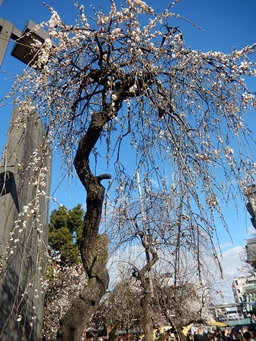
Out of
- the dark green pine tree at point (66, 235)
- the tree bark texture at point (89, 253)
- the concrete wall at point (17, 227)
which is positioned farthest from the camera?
the dark green pine tree at point (66, 235)

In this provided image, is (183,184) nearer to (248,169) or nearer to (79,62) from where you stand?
(248,169)

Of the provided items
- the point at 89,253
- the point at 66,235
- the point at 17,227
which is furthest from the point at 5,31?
the point at 66,235

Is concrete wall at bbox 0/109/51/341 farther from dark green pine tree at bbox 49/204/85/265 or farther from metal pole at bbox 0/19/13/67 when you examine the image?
dark green pine tree at bbox 49/204/85/265

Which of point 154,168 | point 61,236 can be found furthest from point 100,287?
point 61,236

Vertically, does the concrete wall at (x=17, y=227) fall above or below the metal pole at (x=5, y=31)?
below

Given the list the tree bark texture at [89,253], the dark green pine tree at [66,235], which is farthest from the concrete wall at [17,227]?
the dark green pine tree at [66,235]

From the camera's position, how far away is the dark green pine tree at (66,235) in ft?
37.6

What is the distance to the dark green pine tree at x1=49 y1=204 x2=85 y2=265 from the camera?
11.5 m

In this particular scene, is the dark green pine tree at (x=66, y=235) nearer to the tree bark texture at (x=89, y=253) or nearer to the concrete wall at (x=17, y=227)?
the concrete wall at (x=17, y=227)

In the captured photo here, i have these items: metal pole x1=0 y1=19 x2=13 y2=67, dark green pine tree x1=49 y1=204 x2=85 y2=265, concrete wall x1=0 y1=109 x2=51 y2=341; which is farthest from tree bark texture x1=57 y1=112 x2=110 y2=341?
dark green pine tree x1=49 y1=204 x2=85 y2=265

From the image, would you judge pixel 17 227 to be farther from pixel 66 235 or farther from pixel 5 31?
pixel 66 235

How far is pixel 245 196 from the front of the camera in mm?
1810

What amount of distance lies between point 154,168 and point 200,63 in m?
0.98

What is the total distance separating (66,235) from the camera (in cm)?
1214
